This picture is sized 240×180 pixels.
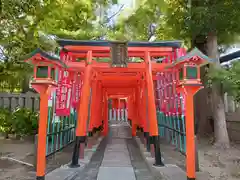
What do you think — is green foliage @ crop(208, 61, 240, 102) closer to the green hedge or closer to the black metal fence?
the green hedge

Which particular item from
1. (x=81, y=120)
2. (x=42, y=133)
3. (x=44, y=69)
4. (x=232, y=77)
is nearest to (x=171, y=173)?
(x=81, y=120)

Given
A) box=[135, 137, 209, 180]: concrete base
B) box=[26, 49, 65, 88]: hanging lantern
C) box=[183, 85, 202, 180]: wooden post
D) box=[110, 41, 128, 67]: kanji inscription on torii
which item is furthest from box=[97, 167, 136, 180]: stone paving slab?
box=[110, 41, 128, 67]: kanji inscription on torii

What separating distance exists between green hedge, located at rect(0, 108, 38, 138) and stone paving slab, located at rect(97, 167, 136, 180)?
210 inches

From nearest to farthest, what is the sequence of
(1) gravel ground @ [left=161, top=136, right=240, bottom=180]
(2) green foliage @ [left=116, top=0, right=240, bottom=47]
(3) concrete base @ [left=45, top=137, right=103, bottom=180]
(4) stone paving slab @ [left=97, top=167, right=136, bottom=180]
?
(3) concrete base @ [left=45, top=137, right=103, bottom=180], (4) stone paving slab @ [left=97, top=167, right=136, bottom=180], (1) gravel ground @ [left=161, top=136, right=240, bottom=180], (2) green foliage @ [left=116, top=0, right=240, bottom=47]

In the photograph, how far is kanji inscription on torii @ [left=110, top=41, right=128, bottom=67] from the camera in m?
5.80

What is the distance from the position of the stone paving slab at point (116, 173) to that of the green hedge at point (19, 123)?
5340 mm

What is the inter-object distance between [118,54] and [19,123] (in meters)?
6.21

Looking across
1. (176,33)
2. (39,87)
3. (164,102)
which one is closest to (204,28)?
(176,33)

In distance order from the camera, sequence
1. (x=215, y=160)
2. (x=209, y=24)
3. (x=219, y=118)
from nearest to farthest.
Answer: (x=215, y=160)
(x=209, y=24)
(x=219, y=118)

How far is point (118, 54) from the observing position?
5.80m

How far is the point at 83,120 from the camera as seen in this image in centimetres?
574

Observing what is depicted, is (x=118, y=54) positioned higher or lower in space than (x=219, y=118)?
higher

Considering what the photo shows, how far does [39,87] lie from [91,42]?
6.86 feet

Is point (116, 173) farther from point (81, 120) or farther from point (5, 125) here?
point (5, 125)
